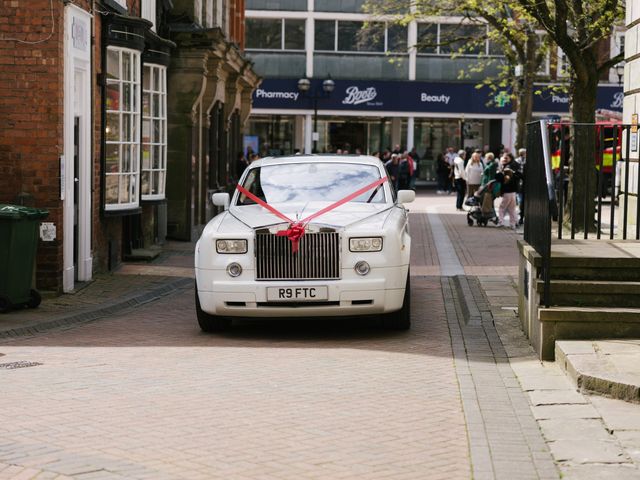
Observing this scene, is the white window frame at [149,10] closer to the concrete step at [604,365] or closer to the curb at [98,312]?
the curb at [98,312]

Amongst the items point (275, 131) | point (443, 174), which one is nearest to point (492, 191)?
point (443, 174)

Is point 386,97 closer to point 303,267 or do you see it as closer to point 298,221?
point 298,221

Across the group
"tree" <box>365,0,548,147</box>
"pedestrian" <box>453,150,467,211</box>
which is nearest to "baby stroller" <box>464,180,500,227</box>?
"tree" <box>365,0,548,147</box>

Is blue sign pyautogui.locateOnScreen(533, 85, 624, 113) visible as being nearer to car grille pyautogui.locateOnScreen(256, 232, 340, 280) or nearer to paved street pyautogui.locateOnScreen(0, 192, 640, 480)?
paved street pyautogui.locateOnScreen(0, 192, 640, 480)

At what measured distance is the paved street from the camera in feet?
21.6

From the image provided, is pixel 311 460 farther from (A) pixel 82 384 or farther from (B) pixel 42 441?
(A) pixel 82 384

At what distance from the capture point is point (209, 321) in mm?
11852

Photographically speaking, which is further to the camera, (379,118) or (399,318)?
(379,118)

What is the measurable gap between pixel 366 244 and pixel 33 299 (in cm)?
414

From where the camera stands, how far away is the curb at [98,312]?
39.0 feet

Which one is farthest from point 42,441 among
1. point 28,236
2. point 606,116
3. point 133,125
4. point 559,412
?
point 606,116

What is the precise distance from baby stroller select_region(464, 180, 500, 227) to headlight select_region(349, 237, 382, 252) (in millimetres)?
16355

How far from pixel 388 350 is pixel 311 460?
416 cm

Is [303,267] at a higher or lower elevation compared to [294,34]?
lower
